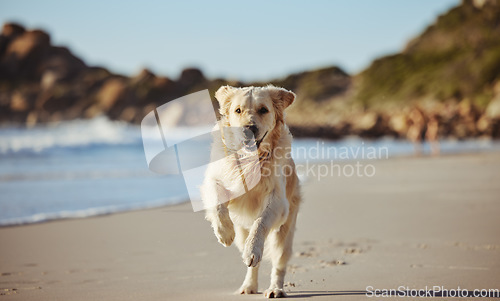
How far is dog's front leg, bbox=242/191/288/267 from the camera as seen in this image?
145 inches

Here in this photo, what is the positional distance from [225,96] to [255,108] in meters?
0.38

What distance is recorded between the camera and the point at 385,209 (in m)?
8.12

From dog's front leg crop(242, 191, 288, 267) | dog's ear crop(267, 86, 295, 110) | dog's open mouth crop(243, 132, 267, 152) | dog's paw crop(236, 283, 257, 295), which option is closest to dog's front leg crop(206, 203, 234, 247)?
dog's front leg crop(242, 191, 288, 267)

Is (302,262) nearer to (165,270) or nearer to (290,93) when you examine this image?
(165,270)

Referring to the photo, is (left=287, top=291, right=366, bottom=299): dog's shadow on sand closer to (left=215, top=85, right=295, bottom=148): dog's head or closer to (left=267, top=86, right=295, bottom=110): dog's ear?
(left=215, top=85, right=295, bottom=148): dog's head

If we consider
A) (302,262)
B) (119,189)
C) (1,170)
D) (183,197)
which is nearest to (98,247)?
(302,262)

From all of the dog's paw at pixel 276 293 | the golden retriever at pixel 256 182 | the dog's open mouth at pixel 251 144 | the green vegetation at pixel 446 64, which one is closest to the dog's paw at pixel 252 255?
the golden retriever at pixel 256 182

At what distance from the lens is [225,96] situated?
4.56 meters

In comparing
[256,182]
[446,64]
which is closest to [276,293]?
[256,182]

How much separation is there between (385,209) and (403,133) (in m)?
34.8

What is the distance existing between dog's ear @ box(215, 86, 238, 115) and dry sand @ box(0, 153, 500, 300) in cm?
146

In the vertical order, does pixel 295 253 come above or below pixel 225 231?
below

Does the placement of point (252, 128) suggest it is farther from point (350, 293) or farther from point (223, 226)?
point (350, 293)

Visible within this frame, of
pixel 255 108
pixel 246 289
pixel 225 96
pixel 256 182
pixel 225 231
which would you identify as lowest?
pixel 246 289
